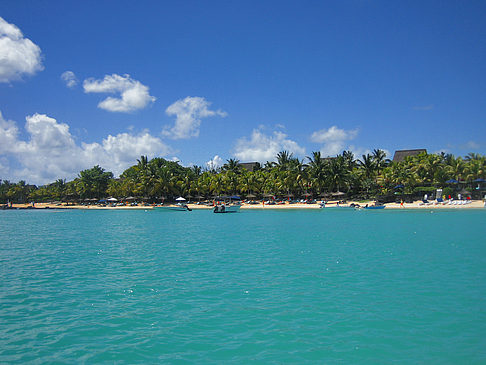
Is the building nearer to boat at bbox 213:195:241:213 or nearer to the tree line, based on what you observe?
the tree line

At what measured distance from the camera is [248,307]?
9.40 metres

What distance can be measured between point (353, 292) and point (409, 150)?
74.8 m

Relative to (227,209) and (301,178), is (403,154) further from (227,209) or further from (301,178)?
(227,209)

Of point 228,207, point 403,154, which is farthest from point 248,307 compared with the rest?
point 403,154

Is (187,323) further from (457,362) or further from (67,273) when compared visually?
(67,273)

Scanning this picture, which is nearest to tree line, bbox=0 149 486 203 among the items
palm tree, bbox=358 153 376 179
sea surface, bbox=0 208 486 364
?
palm tree, bbox=358 153 376 179

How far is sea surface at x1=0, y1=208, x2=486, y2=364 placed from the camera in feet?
22.7

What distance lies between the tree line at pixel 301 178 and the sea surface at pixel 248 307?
150 ft

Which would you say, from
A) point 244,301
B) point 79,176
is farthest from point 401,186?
point 79,176

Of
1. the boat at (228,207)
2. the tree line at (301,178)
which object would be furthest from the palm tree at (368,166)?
the boat at (228,207)

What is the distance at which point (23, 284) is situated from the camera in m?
12.4

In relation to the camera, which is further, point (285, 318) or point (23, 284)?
point (23, 284)

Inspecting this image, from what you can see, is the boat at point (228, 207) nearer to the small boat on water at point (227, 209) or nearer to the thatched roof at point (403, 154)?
the small boat on water at point (227, 209)

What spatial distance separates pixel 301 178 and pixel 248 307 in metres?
59.9
